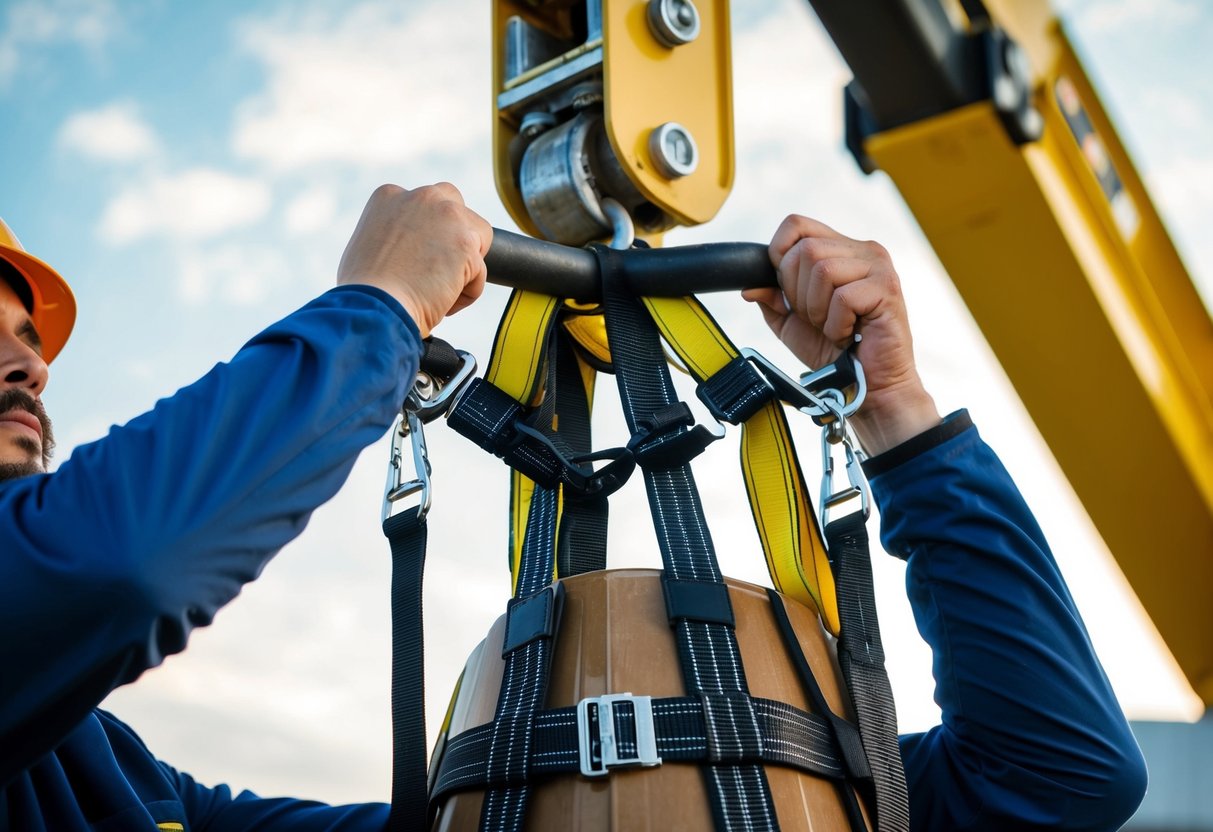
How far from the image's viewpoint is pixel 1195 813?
8352 millimetres

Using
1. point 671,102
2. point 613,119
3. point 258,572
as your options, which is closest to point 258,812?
point 258,572

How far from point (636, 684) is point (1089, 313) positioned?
7.77ft

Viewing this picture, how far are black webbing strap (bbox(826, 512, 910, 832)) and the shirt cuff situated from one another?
0.34 meters

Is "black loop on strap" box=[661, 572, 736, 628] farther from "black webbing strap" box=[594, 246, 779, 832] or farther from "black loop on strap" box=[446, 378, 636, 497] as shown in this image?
"black loop on strap" box=[446, 378, 636, 497]

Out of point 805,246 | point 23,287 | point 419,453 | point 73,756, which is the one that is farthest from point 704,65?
point 73,756

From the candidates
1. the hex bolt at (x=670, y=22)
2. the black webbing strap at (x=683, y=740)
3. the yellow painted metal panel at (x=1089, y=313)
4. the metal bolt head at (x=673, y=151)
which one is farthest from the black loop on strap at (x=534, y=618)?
the yellow painted metal panel at (x=1089, y=313)

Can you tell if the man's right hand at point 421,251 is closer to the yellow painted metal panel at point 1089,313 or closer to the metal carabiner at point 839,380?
the metal carabiner at point 839,380

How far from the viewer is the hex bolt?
2.49m

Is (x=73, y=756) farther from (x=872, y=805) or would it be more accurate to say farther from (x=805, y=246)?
(x=805, y=246)

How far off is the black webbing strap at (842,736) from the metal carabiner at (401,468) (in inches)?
20.5

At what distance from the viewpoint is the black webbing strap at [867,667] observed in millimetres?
1660

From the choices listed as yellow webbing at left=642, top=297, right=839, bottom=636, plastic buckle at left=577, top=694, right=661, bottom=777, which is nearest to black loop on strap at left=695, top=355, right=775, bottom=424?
yellow webbing at left=642, top=297, right=839, bottom=636

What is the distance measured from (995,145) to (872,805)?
1.90m

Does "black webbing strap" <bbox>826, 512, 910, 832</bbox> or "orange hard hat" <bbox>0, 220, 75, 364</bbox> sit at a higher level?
"orange hard hat" <bbox>0, 220, 75, 364</bbox>
